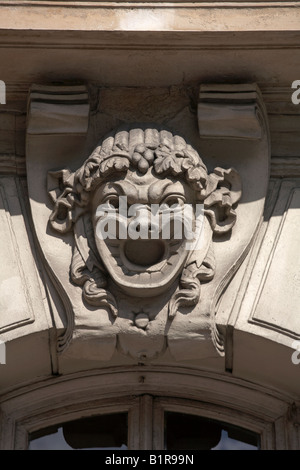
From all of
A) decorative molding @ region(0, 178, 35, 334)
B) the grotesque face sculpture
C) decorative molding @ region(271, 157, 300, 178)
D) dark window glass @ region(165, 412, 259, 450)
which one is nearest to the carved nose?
the grotesque face sculpture

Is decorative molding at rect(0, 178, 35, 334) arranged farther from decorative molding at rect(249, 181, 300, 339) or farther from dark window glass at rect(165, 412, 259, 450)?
decorative molding at rect(249, 181, 300, 339)

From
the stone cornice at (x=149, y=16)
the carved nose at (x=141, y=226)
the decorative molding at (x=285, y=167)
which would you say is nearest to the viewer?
the carved nose at (x=141, y=226)

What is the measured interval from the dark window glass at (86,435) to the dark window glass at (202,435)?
168 millimetres

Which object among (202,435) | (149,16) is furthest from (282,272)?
(149,16)

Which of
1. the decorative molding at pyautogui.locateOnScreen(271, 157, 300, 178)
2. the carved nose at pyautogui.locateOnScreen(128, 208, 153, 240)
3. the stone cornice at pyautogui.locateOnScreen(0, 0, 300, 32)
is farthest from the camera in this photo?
the decorative molding at pyautogui.locateOnScreen(271, 157, 300, 178)

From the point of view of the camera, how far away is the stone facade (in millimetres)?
4738

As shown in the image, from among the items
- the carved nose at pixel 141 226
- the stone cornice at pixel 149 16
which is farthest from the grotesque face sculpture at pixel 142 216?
the stone cornice at pixel 149 16

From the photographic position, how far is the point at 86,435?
16.2 ft

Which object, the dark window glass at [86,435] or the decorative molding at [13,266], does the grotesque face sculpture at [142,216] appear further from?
the dark window glass at [86,435]

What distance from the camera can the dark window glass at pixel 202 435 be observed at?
16.0 feet

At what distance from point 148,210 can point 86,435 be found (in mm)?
855

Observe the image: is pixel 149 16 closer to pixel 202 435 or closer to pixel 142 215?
pixel 142 215
